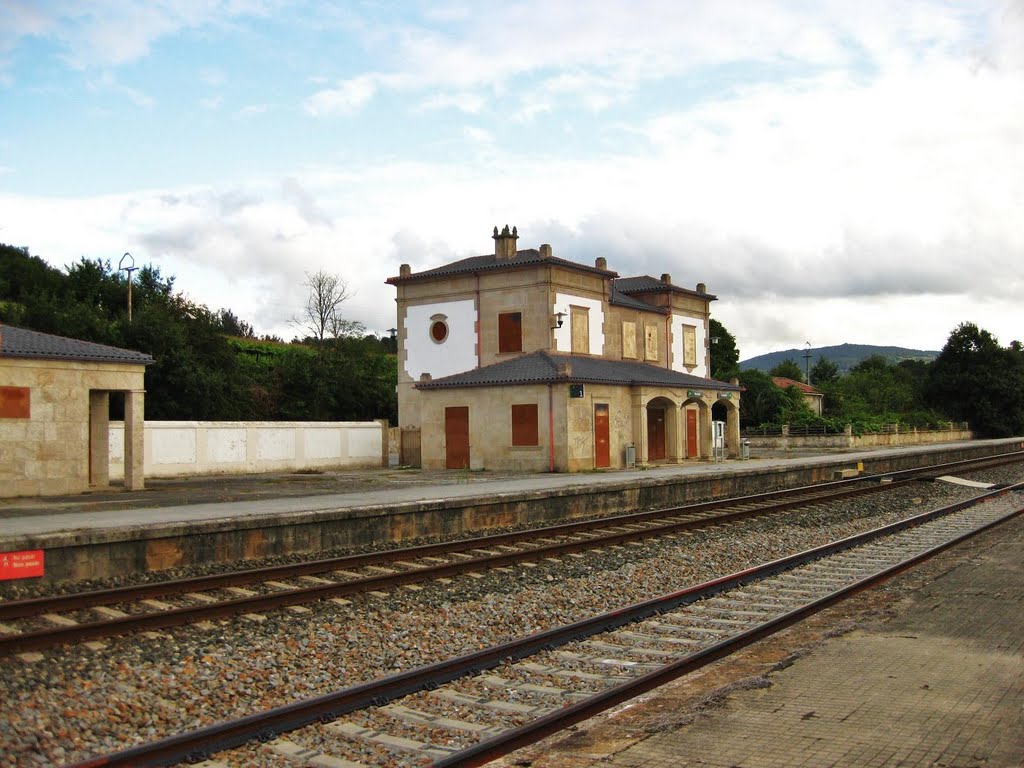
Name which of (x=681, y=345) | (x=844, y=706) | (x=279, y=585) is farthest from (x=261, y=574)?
(x=681, y=345)

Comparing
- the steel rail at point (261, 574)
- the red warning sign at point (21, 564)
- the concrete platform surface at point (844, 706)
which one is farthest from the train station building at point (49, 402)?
the concrete platform surface at point (844, 706)

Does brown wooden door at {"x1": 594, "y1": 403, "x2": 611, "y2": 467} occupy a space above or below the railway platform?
above

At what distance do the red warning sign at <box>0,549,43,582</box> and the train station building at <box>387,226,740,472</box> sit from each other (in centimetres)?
2044

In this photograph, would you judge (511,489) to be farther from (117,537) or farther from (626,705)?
(626,705)

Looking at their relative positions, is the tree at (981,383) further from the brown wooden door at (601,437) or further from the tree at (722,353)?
the brown wooden door at (601,437)

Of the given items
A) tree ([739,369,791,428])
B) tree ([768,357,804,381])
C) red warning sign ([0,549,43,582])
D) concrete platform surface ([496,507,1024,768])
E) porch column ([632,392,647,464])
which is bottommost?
concrete platform surface ([496,507,1024,768])

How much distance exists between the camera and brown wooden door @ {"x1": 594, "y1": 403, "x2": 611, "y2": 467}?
32381mm

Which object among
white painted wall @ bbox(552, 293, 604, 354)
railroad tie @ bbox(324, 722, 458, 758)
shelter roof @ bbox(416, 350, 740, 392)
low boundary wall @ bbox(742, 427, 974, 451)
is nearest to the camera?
railroad tie @ bbox(324, 722, 458, 758)

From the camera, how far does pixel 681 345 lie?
44.6 metres

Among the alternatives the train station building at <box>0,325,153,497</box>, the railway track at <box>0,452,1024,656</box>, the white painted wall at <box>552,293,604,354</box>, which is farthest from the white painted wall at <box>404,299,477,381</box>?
the railway track at <box>0,452,1024,656</box>

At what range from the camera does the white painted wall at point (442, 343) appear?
37.2m

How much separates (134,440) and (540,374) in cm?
1339

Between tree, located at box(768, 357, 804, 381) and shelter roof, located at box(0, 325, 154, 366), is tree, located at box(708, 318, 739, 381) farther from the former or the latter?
shelter roof, located at box(0, 325, 154, 366)

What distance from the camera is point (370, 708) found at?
6.91 meters
